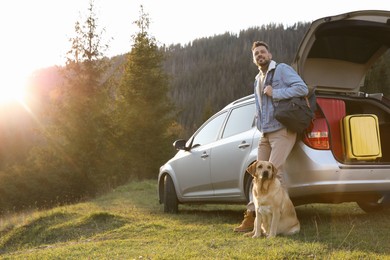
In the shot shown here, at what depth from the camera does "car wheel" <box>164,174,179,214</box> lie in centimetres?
922

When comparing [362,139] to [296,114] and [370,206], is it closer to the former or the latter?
[296,114]

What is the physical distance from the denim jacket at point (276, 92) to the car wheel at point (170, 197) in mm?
3554

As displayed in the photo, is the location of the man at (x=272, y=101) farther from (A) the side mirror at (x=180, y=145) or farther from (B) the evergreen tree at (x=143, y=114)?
(B) the evergreen tree at (x=143, y=114)

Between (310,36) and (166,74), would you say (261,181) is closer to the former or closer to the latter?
(310,36)

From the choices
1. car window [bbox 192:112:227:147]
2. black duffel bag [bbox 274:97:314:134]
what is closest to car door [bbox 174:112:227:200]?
car window [bbox 192:112:227:147]

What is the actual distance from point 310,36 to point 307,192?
192 cm

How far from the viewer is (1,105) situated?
109625 mm

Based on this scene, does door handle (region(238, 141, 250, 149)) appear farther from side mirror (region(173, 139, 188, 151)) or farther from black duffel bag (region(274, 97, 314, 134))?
side mirror (region(173, 139, 188, 151))

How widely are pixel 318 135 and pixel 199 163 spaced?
293 centimetres

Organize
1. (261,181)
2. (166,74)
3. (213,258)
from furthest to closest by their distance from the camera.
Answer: (166,74) → (261,181) → (213,258)

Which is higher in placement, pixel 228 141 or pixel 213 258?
pixel 228 141

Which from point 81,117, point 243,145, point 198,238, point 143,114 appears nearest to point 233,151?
point 243,145

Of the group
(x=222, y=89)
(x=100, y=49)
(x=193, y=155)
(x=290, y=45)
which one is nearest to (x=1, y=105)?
(x=222, y=89)

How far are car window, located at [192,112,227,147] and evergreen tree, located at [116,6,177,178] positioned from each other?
1886cm
